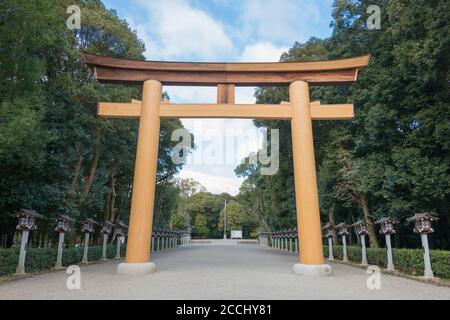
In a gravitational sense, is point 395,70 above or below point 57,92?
above

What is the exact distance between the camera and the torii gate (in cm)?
812

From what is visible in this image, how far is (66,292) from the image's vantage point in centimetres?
602

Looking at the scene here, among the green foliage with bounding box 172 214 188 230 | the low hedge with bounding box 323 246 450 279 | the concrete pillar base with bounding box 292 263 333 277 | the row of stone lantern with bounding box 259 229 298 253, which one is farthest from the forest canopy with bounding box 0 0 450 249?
the green foliage with bounding box 172 214 188 230

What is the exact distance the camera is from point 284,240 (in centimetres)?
2581

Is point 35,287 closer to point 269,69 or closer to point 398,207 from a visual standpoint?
point 269,69

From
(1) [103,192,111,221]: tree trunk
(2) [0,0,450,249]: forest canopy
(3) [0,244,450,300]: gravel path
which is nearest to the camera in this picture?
(3) [0,244,450,300]: gravel path

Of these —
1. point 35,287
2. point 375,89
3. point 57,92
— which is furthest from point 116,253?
point 375,89

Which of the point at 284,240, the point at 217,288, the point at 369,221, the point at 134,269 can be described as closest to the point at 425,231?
the point at 369,221

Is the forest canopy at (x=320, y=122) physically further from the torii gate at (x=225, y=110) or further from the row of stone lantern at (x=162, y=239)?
the row of stone lantern at (x=162, y=239)

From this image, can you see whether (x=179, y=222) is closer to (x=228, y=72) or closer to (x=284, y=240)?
(x=284, y=240)

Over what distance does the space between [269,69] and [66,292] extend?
278 inches

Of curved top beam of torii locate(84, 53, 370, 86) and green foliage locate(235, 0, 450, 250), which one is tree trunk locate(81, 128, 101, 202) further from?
green foliage locate(235, 0, 450, 250)

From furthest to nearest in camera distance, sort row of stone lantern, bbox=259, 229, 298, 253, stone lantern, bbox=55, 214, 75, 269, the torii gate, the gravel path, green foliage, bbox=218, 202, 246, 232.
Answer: green foliage, bbox=218, 202, 246, 232 < row of stone lantern, bbox=259, 229, 298, 253 < stone lantern, bbox=55, 214, 75, 269 < the torii gate < the gravel path

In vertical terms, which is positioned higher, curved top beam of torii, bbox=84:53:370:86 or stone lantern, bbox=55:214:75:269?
curved top beam of torii, bbox=84:53:370:86
